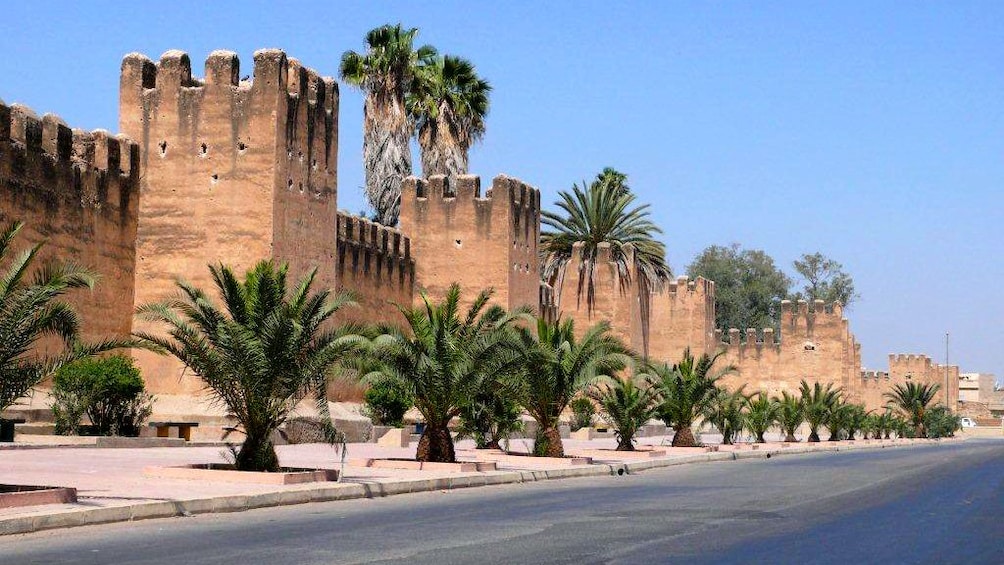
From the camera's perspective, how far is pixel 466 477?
20.2m

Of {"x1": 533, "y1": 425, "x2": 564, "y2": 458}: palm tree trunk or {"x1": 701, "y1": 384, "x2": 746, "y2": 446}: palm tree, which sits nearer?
{"x1": 533, "y1": 425, "x2": 564, "y2": 458}: palm tree trunk

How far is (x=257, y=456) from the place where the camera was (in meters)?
17.7

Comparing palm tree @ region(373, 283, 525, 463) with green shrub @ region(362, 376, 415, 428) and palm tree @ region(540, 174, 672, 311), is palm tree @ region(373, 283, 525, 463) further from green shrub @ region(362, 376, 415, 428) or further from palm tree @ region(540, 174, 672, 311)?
palm tree @ region(540, 174, 672, 311)

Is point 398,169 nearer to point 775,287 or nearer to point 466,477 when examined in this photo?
point 466,477

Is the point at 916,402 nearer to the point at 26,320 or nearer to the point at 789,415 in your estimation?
the point at 789,415

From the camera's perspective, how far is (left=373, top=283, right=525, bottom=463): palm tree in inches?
854

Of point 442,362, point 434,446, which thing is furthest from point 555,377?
point 442,362

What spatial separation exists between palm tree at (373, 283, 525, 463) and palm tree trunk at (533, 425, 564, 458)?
12.3 ft

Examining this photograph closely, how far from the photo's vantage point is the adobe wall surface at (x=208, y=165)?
92.7ft

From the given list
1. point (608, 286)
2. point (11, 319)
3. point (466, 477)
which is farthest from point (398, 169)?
point (11, 319)

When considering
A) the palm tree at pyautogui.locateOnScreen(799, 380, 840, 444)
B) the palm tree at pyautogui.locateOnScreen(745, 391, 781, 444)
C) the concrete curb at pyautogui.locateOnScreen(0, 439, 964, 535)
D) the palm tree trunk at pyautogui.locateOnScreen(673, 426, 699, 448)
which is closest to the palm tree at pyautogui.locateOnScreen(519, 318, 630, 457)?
the concrete curb at pyautogui.locateOnScreen(0, 439, 964, 535)

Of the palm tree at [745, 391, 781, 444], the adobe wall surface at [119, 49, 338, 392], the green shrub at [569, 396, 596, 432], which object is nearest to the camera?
the adobe wall surface at [119, 49, 338, 392]

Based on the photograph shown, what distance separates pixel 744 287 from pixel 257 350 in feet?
273

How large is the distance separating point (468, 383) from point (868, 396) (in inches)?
2358
